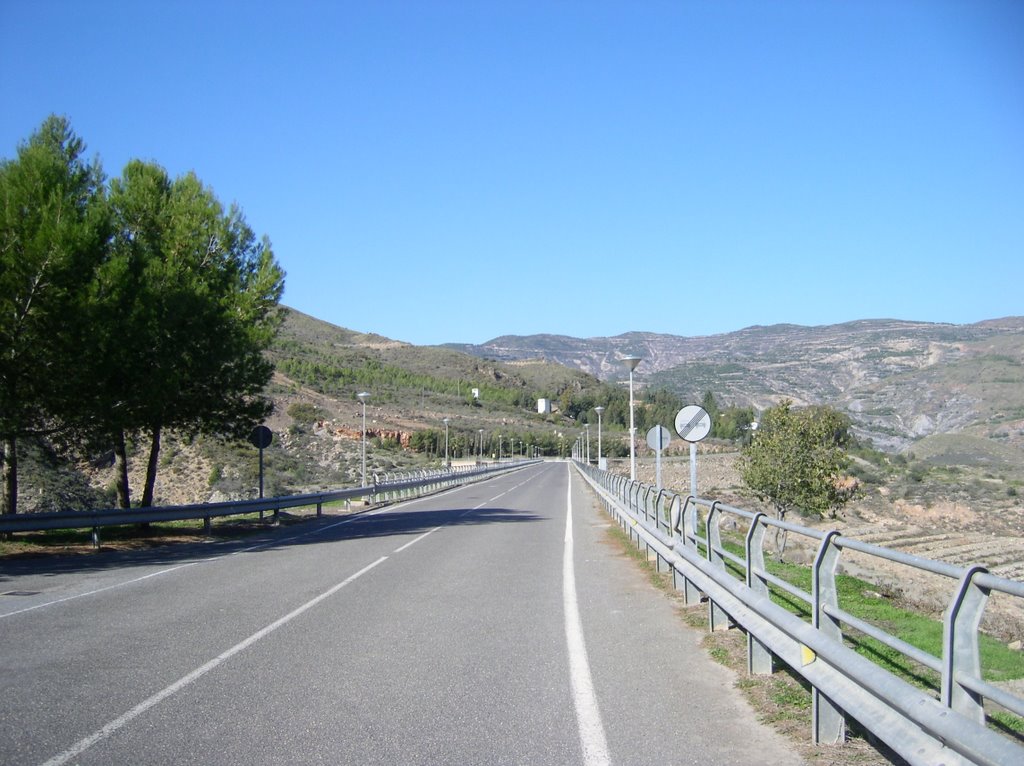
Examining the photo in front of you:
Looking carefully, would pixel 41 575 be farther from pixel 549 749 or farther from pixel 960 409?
pixel 960 409

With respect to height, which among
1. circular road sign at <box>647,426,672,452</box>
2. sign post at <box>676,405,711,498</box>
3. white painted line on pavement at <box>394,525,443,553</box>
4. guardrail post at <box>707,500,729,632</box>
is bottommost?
white painted line on pavement at <box>394,525,443,553</box>

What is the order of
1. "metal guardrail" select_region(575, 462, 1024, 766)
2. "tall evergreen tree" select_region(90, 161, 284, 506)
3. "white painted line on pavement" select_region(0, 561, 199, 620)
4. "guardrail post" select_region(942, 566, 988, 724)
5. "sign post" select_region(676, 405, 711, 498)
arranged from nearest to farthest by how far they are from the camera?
"metal guardrail" select_region(575, 462, 1024, 766) → "guardrail post" select_region(942, 566, 988, 724) → "white painted line on pavement" select_region(0, 561, 199, 620) → "sign post" select_region(676, 405, 711, 498) → "tall evergreen tree" select_region(90, 161, 284, 506)

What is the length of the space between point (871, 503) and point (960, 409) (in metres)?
87.9

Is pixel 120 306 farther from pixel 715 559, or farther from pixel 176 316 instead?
pixel 715 559

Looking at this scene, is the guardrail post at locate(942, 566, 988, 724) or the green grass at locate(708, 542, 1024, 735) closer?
the guardrail post at locate(942, 566, 988, 724)

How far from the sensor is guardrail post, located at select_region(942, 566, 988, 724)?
407 centimetres

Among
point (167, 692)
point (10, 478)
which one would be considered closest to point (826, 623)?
point (167, 692)

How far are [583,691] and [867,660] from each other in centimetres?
261

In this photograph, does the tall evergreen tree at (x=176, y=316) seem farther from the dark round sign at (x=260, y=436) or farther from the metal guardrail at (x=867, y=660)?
the metal guardrail at (x=867, y=660)

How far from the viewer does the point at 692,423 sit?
15.0 m

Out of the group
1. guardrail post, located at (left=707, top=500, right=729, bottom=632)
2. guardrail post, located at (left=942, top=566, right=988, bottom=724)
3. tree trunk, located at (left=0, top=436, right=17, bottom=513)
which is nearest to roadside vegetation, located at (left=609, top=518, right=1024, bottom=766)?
guardrail post, located at (left=707, top=500, right=729, bottom=632)

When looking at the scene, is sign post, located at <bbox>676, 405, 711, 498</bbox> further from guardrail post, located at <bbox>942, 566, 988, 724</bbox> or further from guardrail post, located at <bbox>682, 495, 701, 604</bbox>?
guardrail post, located at <bbox>942, 566, 988, 724</bbox>

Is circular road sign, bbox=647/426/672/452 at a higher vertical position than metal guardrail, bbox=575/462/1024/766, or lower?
higher

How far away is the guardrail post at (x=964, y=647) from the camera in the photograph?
4066 mm
